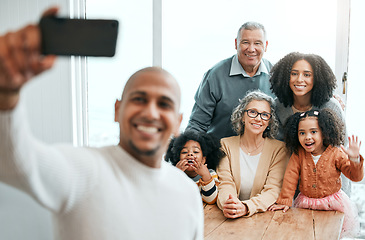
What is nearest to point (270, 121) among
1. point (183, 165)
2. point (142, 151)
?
point (183, 165)

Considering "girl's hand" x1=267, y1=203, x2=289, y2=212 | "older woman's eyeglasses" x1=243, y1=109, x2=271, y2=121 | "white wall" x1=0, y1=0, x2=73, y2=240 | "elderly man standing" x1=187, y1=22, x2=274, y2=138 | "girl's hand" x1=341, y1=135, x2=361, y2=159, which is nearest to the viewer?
"girl's hand" x1=341, y1=135, x2=361, y2=159

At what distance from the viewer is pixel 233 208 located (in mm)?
2057

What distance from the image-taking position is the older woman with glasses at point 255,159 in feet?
7.41

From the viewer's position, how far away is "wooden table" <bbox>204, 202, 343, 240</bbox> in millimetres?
1853

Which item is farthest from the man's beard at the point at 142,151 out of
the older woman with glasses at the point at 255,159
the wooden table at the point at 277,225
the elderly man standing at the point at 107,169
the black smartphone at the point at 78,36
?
the older woman with glasses at the point at 255,159

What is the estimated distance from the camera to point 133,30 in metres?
3.87

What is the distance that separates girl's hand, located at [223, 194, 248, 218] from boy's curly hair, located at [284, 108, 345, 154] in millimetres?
417

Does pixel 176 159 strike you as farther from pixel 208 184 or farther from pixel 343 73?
pixel 343 73

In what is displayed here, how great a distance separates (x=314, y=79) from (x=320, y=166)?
0.46 meters

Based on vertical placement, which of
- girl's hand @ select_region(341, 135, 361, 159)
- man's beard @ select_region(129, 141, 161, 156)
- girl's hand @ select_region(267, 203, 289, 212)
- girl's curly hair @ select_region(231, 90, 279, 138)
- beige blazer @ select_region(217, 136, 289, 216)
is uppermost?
man's beard @ select_region(129, 141, 161, 156)

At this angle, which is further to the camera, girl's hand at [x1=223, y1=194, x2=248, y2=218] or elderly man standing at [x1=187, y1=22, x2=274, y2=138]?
elderly man standing at [x1=187, y1=22, x2=274, y2=138]

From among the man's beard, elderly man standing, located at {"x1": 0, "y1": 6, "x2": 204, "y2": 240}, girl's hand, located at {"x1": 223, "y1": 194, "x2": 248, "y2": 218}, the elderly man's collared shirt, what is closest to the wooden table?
girl's hand, located at {"x1": 223, "y1": 194, "x2": 248, "y2": 218}

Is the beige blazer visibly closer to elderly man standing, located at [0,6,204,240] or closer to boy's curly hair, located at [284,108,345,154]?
boy's curly hair, located at [284,108,345,154]

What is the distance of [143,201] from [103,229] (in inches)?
3.7
